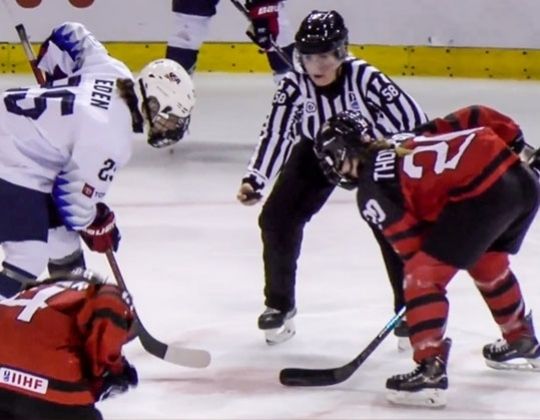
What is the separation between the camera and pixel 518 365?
3.24m

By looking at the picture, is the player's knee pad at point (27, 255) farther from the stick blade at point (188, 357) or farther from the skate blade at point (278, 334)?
the skate blade at point (278, 334)

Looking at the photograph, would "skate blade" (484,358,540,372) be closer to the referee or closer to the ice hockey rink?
the ice hockey rink

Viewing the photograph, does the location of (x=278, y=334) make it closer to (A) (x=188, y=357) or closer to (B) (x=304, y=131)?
(A) (x=188, y=357)

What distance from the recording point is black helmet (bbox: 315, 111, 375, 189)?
2.97 meters

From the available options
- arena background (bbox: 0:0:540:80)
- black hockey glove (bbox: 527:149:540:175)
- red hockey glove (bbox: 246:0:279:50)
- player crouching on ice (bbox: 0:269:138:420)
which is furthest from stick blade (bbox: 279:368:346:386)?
arena background (bbox: 0:0:540:80)

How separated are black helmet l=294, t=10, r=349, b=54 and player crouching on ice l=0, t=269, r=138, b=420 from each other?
1.21 meters

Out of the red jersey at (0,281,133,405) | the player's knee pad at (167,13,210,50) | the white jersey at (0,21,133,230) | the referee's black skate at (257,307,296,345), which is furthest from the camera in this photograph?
the player's knee pad at (167,13,210,50)

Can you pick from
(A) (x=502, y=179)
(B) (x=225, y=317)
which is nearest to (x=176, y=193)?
(B) (x=225, y=317)

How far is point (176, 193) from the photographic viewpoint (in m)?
5.08

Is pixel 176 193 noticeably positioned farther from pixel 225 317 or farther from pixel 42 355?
pixel 42 355

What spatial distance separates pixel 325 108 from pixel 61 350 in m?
1.33

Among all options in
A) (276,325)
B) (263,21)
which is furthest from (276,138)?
(263,21)

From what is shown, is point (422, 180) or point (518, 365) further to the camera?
point (518, 365)

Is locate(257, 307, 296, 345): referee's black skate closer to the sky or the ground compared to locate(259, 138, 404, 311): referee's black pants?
closer to the ground
